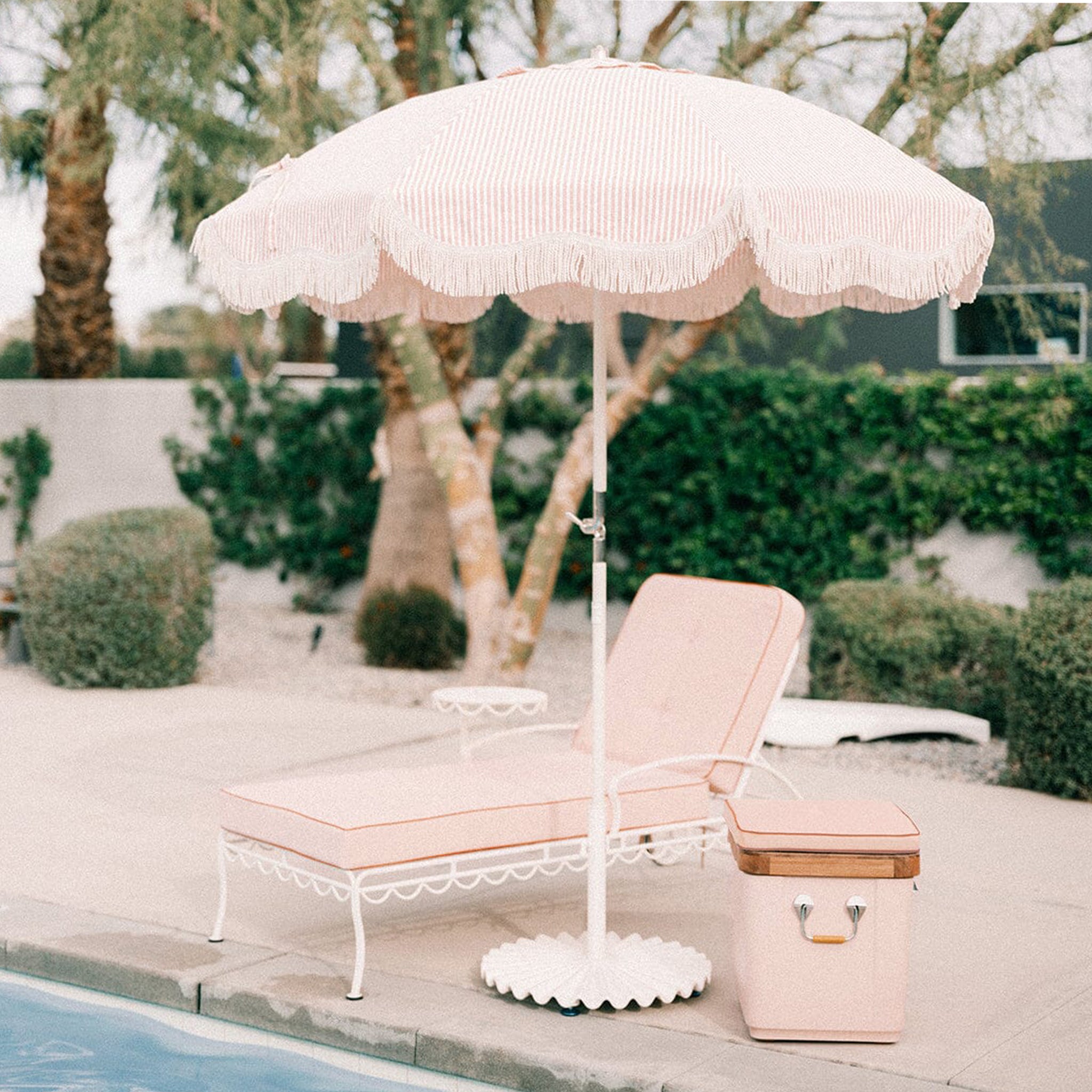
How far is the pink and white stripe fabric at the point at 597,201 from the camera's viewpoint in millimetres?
3730

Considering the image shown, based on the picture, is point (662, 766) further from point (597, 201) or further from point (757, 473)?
point (757, 473)

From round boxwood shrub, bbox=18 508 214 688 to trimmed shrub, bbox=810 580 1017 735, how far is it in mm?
3939

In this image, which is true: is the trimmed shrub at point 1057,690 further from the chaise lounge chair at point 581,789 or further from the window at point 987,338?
the window at point 987,338

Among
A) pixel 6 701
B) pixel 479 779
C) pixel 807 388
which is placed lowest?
pixel 6 701

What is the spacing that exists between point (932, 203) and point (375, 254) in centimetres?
142

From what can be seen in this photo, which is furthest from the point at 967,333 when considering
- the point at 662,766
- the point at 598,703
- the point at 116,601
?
the point at 598,703

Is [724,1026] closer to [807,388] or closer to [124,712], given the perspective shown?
[124,712]

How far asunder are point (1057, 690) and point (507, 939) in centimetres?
304

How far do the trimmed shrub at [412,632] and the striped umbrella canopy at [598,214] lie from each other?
21.8 feet

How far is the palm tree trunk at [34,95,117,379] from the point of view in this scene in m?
14.9

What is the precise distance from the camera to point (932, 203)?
400 centimetres

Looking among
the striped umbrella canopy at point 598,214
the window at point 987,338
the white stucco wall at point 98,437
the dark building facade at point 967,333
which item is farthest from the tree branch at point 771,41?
the dark building facade at point 967,333

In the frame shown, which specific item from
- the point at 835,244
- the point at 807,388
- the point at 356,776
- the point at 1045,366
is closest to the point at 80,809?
the point at 356,776

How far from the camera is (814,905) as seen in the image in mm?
3932
